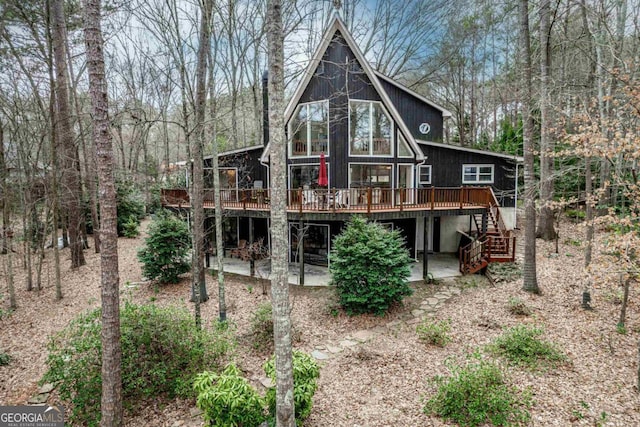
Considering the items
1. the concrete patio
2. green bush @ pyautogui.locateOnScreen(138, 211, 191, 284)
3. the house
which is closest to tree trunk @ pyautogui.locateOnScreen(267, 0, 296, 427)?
the house

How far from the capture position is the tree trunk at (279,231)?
366 cm

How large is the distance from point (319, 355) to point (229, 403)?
3117 mm

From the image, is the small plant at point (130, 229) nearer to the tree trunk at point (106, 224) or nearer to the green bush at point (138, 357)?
the green bush at point (138, 357)

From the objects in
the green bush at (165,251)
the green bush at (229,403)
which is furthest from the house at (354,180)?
the green bush at (229,403)

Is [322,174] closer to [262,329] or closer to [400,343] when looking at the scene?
[262,329]

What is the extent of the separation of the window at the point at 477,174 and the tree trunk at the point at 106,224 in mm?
15220

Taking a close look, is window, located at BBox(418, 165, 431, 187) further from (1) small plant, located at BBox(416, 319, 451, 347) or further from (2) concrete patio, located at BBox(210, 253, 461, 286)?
(1) small plant, located at BBox(416, 319, 451, 347)

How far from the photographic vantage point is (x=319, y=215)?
11.0 metres

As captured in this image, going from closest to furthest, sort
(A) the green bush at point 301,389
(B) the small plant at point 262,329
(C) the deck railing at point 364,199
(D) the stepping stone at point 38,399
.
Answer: (A) the green bush at point 301,389 → (D) the stepping stone at point 38,399 → (B) the small plant at point 262,329 → (C) the deck railing at point 364,199

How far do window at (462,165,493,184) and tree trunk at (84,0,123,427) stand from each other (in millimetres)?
15220

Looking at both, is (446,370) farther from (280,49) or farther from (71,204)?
(71,204)

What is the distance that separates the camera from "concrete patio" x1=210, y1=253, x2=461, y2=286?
11442mm

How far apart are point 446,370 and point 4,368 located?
862 centimetres

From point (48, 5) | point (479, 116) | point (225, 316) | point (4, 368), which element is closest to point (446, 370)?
point (225, 316)
